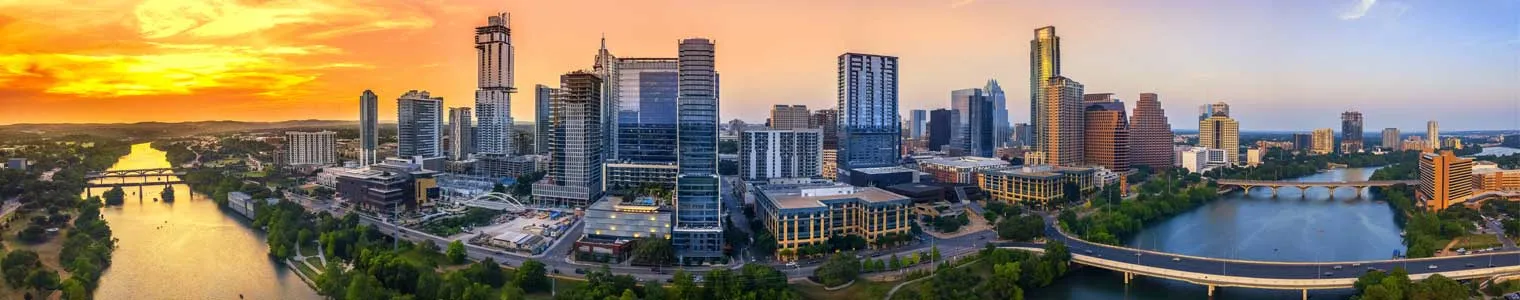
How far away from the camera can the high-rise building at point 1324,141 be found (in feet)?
123

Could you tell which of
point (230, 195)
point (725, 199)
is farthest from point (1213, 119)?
point (230, 195)

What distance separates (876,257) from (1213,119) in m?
27.9

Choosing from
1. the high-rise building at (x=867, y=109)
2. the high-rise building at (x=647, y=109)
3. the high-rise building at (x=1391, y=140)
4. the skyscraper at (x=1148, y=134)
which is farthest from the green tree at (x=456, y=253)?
the high-rise building at (x=1391, y=140)

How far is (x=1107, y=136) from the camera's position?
1055 inches

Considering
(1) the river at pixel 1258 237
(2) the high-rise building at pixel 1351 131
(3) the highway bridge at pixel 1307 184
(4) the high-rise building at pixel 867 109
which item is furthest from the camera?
(2) the high-rise building at pixel 1351 131

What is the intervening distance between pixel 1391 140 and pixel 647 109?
1528 inches

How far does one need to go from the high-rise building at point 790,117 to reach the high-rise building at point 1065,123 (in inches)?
335

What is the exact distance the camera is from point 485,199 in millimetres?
18797

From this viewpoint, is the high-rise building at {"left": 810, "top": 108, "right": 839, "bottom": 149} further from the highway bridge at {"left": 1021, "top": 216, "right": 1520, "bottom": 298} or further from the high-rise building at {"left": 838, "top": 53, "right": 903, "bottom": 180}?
the highway bridge at {"left": 1021, "top": 216, "right": 1520, "bottom": 298}

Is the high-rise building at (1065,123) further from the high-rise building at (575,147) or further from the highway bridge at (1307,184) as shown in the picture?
the high-rise building at (575,147)

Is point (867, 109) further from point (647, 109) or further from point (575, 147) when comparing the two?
point (575, 147)

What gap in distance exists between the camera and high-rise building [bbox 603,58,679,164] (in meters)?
18.7

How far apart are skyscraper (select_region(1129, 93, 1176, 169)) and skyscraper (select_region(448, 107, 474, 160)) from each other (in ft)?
80.0

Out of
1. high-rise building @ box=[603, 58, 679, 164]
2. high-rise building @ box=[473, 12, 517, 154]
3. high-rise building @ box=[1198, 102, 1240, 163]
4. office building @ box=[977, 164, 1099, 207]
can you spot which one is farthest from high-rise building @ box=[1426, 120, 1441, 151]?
high-rise building @ box=[473, 12, 517, 154]
